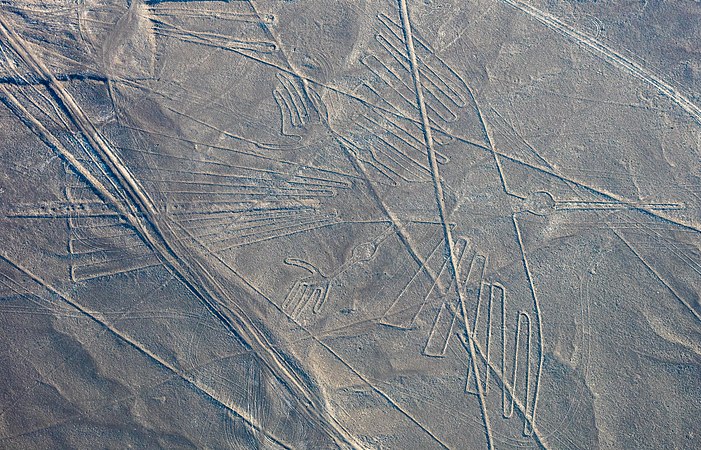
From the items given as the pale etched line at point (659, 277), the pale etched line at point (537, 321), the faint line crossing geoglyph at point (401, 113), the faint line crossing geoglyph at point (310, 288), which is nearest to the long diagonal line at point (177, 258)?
the faint line crossing geoglyph at point (310, 288)

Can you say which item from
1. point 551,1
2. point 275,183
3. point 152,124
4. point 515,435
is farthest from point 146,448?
point 551,1

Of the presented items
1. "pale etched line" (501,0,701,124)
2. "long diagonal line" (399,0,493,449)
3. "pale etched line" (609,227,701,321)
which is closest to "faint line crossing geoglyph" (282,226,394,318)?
"long diagonal line" (399,0,493,449)

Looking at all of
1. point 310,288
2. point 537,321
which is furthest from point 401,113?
point 537,321

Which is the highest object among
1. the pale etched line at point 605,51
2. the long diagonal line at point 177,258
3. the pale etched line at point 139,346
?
the pale etched line at point 605,51

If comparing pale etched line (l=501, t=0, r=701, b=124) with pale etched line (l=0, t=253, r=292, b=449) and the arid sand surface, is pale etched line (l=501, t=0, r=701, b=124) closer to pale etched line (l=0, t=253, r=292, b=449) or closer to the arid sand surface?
the arid sand surface

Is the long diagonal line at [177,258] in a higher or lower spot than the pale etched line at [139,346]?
higher

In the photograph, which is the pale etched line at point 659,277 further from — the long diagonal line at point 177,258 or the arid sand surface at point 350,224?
the long diagonal line at point 177,258

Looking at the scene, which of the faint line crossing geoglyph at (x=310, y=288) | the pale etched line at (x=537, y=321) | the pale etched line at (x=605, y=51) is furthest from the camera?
the pale etched line at (x=605, y=51)
